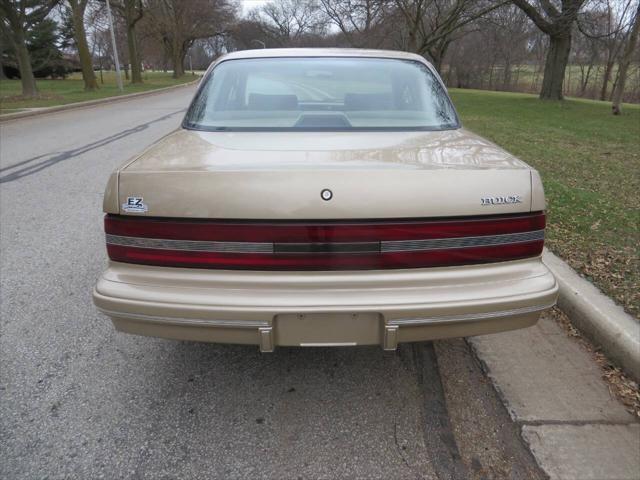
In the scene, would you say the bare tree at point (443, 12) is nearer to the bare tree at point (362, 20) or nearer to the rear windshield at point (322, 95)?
the bare tree at point (362, 20)

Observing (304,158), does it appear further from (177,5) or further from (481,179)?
(177,5)

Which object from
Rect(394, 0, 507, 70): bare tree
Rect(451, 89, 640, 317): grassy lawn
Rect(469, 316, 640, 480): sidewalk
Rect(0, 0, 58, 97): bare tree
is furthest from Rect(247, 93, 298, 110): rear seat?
Rect(0, 0, 58, 97): bare tree

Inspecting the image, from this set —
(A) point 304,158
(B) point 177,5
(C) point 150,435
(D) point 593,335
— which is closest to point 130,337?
(C) point 150,435

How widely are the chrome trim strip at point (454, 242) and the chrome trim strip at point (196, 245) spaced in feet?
1.63

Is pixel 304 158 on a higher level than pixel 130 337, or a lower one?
higher

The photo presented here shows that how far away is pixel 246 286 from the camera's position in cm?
195

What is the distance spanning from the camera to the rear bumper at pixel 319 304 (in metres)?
1.92

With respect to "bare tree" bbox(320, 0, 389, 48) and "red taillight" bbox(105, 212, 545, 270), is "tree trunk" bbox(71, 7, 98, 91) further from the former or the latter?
"red taillight" bbox(105, 212, 545, 270)

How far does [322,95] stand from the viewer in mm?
3137

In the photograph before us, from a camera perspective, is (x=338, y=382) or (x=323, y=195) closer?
(x=323, y=195)

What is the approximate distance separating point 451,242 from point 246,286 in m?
0.85

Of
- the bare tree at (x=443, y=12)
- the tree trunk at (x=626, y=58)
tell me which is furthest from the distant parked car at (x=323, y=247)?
the bare tree at (x=443, y=12)

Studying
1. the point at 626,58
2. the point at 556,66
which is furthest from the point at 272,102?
the point at 556,66

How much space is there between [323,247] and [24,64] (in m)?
22.0
